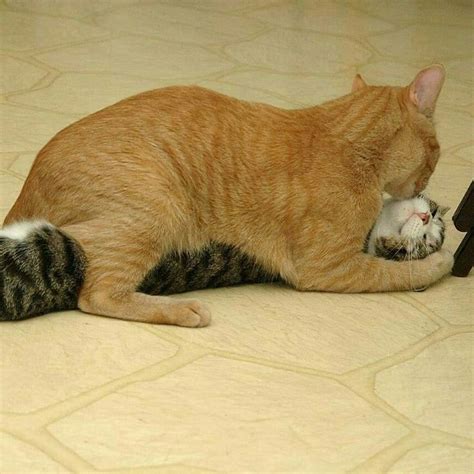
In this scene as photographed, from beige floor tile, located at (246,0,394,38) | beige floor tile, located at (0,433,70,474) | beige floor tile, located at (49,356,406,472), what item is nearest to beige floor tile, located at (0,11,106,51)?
beige floor tile, located at (246,0,394,38)

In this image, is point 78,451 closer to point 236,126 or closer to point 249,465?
point 249,465

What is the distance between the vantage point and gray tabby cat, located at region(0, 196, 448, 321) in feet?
7.98

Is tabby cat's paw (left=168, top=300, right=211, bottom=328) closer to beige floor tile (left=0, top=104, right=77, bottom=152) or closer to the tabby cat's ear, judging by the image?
the tabby cat's ear

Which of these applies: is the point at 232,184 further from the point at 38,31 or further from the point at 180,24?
the point at 180,24

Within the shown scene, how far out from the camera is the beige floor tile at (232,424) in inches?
79.3

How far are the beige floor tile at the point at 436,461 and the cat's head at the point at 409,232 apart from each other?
877mm

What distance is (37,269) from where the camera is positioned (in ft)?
8.00

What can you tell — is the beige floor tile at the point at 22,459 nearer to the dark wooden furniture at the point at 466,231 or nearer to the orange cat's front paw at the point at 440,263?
the orange cat's front paw at the point at 440,263

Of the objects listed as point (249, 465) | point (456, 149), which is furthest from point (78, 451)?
point (456, 149)

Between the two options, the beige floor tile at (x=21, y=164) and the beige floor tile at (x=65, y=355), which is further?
the beige floor tile at (x=21, y=164)

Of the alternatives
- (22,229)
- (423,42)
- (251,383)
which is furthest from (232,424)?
(423,42)

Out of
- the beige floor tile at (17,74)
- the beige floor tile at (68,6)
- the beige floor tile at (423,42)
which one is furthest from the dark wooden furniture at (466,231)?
Result: the beige floor tile at (68,6)

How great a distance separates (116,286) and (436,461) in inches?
36.2

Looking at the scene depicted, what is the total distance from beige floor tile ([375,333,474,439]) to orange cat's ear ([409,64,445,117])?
690 mm
